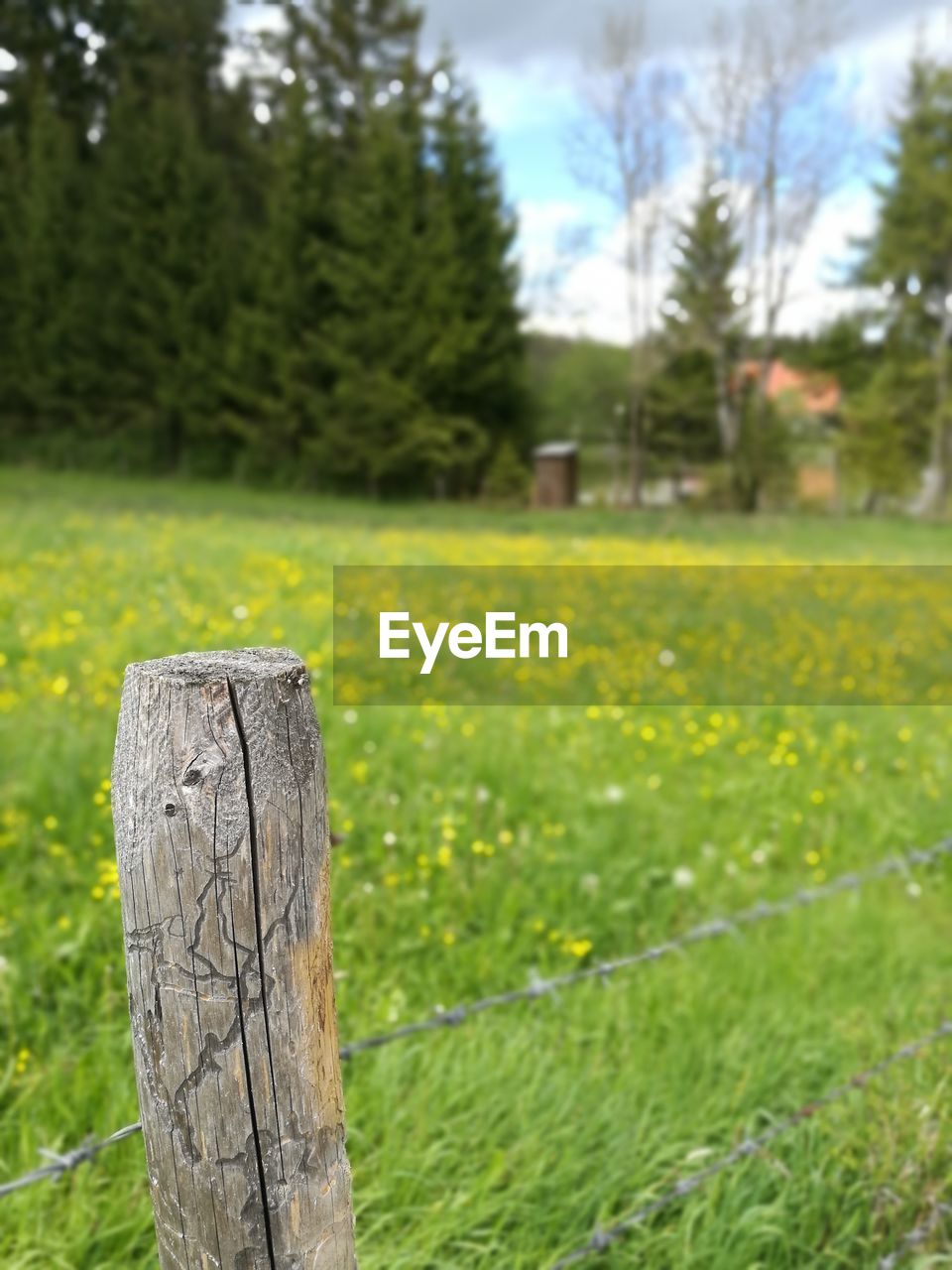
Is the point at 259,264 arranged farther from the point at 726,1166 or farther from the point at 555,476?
the point at 726,1166

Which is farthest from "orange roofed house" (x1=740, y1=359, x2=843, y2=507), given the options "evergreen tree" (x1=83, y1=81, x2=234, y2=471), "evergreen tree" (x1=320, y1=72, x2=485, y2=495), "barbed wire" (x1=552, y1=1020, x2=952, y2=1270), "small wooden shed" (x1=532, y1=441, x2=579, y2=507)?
"barbed wire" (x1=552, y1=1020, x2=952, y2=1270)

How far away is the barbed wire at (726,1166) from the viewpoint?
6.31 feet

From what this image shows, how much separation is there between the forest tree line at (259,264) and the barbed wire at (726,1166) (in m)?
24.0

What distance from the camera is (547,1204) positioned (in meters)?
2.15

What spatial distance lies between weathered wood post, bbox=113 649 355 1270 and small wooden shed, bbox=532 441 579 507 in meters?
25.6

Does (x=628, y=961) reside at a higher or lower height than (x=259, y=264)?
lower

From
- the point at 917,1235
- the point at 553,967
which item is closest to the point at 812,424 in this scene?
the point at 553,967

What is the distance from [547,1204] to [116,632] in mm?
4878

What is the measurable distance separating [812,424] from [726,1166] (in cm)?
3571

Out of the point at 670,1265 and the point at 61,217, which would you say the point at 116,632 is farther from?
the point at 61,217

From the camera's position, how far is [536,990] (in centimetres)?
225

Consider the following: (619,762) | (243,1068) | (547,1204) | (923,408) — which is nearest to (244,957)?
(243,1068)

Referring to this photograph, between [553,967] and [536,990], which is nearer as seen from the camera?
[536,990]

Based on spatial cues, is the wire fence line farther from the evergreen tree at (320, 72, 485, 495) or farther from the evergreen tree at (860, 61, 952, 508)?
the evergreen tree at (860, 61, 952, 508)
